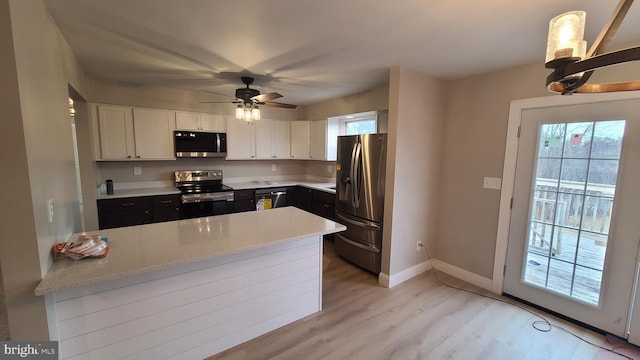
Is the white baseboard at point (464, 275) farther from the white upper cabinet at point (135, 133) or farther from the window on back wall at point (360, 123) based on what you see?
the white upper cabinet at point (135, 133)

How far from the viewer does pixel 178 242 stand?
1.81 metres

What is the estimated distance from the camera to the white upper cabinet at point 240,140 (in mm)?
4375

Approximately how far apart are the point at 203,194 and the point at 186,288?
2.27 meters

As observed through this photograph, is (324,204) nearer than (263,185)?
Yes

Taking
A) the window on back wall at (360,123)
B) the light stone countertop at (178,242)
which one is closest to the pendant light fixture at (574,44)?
the light stone countertop at (178,242)

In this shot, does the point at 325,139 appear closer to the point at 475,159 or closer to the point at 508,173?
the point at 475,159

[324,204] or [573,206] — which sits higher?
[573,206]

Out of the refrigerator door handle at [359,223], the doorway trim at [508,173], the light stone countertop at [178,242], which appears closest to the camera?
the light stone countertop at [178,242]

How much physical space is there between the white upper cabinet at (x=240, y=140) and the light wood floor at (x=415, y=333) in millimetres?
2723

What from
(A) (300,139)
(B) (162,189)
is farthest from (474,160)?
(B) (162,189)

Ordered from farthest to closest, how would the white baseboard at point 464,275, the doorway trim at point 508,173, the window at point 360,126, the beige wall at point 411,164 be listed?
the window at point 360,126 → the white baseboard at point 464,275 → the beige wall at point 411,164 → the doorway trim at point 508,173

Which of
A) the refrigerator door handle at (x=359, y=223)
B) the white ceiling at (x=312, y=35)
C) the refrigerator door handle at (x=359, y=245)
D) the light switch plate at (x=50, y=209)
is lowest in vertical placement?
the refrigerator door handle at (x=359, y=245)

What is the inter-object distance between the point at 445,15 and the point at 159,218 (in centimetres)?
397

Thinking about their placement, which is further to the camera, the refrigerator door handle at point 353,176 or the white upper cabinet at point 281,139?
the white upper cabinet at point 281,139
